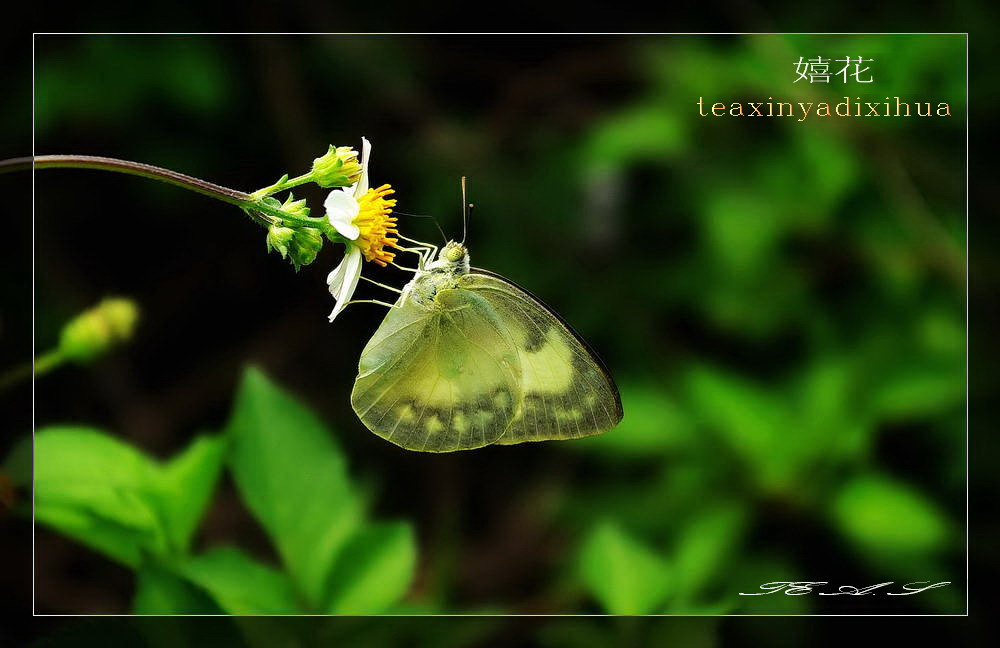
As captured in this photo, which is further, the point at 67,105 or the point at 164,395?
the point at 164,395

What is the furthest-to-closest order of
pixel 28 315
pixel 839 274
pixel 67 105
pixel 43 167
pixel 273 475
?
pixel 839 274
pixel 67 105
pixel 28 315
pixel 273 475
pixel 43 167

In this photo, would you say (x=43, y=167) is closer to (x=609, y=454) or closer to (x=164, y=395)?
(x=609, y=454)

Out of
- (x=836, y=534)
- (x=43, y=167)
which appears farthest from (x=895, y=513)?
(x=43, y=167)

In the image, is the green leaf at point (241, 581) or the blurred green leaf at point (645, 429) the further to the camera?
the blurred green leaf at point (645, 429)

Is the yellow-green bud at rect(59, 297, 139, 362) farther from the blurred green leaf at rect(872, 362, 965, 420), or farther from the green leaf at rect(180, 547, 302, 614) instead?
the blurred green leaf at rect(872, 362, 965, 420)

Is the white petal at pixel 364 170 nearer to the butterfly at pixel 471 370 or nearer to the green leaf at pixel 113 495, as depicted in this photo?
the butterfly at pixel 471 370

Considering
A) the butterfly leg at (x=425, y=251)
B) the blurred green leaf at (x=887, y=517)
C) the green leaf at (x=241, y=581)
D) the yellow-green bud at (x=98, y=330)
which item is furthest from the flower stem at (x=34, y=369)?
the blurred green leaf at (x=887, y=517)

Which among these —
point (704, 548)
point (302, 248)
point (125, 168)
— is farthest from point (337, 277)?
point (704, 548)
